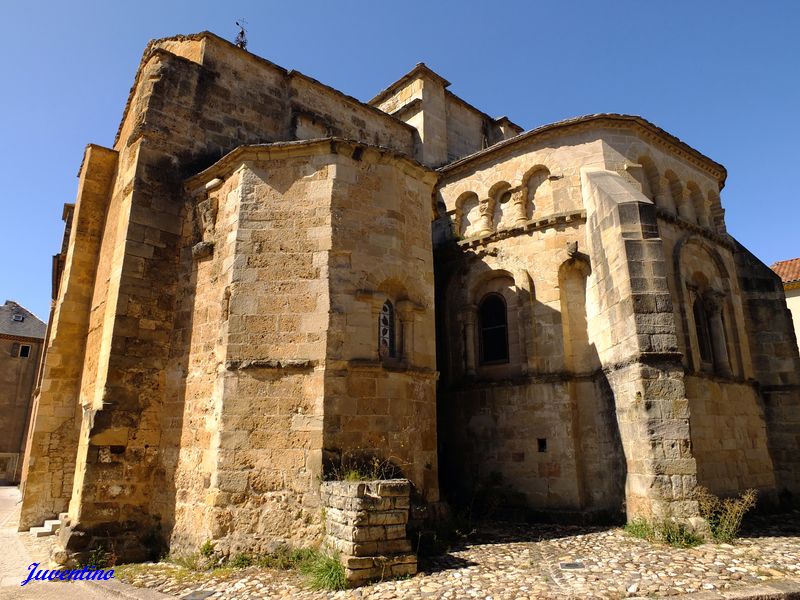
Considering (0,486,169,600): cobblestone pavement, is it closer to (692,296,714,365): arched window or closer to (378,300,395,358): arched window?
(378,300,395,358): arched window

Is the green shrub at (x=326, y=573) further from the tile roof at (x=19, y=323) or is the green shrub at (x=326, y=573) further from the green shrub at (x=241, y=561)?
the tile roof at (x=19, y=323)

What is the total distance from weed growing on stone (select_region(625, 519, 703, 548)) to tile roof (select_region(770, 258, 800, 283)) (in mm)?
20406

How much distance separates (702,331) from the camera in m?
11.0

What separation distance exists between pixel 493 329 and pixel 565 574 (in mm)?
5848

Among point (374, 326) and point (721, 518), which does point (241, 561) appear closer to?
point (374, 326)

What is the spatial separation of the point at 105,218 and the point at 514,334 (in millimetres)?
9463

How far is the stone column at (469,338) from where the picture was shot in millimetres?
11367

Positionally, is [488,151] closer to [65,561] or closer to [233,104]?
[233,104]

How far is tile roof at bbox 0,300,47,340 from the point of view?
2728cm

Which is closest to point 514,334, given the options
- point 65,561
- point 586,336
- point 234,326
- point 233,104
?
point 586,336

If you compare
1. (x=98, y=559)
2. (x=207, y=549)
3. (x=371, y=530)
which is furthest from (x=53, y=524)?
(x=371, y=530)

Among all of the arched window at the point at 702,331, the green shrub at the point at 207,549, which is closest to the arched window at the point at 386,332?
the green shrub at the point at 207,549

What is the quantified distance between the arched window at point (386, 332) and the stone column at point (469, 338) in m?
3.28

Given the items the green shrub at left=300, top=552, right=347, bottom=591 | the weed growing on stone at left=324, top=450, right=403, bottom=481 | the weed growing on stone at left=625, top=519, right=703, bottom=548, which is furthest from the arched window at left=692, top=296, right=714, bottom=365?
the green shrub at left=300, top=552, right=347, bottom=591
